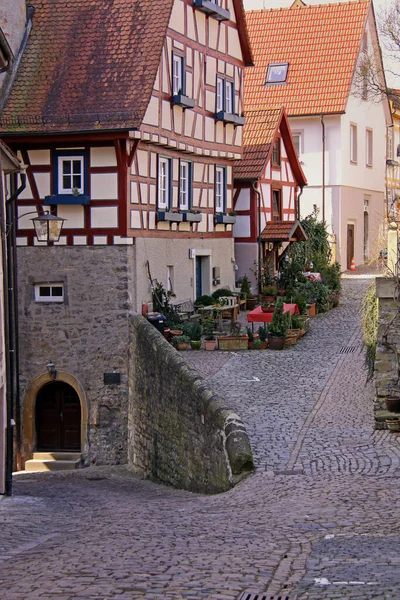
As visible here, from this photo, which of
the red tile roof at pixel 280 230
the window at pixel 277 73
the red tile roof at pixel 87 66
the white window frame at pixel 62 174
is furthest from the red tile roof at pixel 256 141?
the white window frame at pixel 62 174

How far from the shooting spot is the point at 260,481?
41.4 feet

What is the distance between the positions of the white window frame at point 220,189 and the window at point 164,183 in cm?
333

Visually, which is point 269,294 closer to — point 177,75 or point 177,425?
point 177,75

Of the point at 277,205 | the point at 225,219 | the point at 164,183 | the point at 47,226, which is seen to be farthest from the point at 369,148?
the point at 47,226

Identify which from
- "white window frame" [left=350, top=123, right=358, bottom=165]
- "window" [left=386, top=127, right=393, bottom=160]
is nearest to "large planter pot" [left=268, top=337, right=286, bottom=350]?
"white window frame" [left=350, top=123, right=358, bottom=165]

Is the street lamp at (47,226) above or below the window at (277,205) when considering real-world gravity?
below

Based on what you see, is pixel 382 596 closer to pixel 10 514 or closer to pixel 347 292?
pixel 10 514

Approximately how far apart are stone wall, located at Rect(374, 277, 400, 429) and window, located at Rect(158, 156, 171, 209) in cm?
952

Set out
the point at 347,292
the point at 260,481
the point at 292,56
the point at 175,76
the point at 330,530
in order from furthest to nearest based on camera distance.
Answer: the point at 292,56 < the point at 347,292 < the point at 175,76 < the point at 260,481 < the point at 330,530

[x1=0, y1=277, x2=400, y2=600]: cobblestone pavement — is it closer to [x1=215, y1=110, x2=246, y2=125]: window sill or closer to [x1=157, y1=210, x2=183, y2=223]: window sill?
[x1=157, y1=210, x2=183, y2=223]: window sill

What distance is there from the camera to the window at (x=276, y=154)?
3259 cm

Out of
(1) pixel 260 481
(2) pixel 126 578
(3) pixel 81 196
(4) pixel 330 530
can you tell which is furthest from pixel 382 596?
(3) pixel 81 196

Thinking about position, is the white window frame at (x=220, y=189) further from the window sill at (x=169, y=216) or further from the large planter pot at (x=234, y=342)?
the large planter pot at (x=234, y=342)

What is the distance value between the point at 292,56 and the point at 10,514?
2809 centimetres
